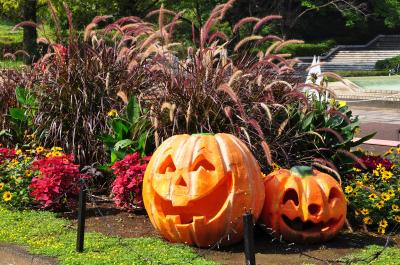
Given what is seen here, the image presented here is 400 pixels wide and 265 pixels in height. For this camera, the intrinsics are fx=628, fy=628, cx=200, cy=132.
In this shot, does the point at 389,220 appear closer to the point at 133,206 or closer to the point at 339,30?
the point at 133,206

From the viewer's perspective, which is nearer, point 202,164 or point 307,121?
point 202,164

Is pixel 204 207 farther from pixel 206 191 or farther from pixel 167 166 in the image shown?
pixel 167 166

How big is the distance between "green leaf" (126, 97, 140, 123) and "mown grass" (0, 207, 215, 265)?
1429mm

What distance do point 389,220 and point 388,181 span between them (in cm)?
51

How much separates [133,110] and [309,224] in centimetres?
243

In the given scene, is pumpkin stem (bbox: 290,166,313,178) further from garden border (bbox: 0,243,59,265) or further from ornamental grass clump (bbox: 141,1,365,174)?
garden border (bbox: 0,243,59,265)

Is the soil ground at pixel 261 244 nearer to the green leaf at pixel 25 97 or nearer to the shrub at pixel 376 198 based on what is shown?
the shrub at pixel 376 198

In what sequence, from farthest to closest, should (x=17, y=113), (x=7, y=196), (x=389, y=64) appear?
(x=389, y=64) → (x=17, y=113) → (x=7, y=196)

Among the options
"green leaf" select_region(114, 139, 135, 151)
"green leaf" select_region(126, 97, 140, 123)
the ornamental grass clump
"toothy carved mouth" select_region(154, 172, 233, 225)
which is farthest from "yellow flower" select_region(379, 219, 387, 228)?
"green leaf" select_region(126, 97, 140, 123)

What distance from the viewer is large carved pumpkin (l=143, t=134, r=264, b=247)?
523 centimetres

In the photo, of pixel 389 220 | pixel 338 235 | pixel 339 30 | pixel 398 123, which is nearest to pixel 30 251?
pixel 338 235

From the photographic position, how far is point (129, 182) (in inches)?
250

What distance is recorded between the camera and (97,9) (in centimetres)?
3066

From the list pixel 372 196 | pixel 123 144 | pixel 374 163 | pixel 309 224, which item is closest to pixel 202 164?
pixel 309 224
